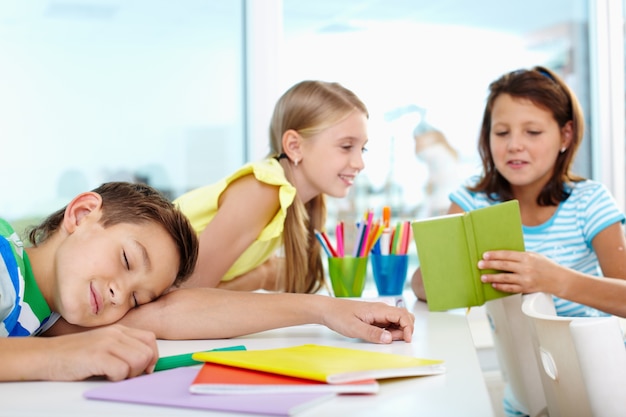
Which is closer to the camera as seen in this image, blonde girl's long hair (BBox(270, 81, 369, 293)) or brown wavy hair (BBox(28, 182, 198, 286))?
brown wavy hair (BBox(28, 182, 198, 286))

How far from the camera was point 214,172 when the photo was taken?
2082mm

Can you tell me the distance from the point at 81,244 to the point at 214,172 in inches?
50.2

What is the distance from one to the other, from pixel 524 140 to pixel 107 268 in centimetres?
101

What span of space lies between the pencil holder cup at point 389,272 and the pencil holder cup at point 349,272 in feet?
0.13

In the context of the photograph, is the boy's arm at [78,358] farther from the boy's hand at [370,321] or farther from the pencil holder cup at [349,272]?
the pencil holder cup at [349,272]

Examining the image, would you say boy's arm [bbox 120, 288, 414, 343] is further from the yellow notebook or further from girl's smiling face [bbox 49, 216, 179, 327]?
the yellow notebook

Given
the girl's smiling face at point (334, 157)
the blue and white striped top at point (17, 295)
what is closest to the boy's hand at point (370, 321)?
the blue and white striped top at point (17, 295)

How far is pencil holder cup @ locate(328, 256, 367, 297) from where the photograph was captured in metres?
1.35

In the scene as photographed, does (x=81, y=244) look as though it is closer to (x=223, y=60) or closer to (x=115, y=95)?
(x=115, y=95)

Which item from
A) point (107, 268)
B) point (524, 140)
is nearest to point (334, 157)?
point (524, 140)

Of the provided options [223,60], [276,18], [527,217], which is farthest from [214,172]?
[527,217]

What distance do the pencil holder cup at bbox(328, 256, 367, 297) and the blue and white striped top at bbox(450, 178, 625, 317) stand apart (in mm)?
412

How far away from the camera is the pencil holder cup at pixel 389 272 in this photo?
4.51 ft

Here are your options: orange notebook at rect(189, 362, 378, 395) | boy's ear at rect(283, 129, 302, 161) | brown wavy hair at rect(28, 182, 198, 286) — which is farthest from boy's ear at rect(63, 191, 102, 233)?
boy's ear at rect(283, 129, 302, 161)
